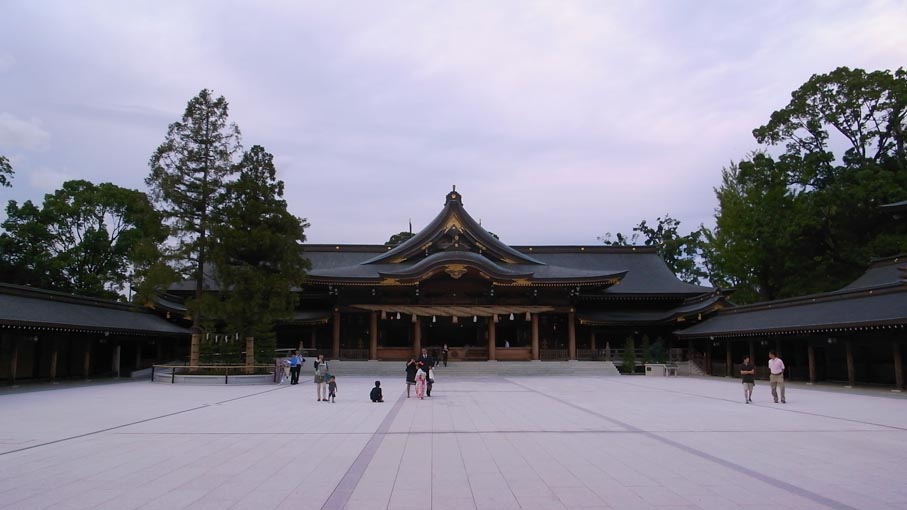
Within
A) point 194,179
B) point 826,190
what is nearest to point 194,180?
point 194,179

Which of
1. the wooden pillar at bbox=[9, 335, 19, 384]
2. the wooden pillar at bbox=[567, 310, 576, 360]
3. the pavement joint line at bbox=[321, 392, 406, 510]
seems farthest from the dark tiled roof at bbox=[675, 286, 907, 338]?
the wooden pillar at bbox=[9, 335, 19, 384]

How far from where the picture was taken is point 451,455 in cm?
938

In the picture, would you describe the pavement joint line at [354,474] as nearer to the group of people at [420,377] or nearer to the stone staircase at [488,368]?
the group of people at [420,377]

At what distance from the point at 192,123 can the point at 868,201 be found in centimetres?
3896

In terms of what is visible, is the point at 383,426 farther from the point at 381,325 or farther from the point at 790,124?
the point at 790,124

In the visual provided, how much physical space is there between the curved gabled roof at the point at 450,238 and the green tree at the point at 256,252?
11.4 metres

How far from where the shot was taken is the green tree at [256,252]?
25.7 meters

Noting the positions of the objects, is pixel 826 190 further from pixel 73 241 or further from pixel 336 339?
pixel 73 241

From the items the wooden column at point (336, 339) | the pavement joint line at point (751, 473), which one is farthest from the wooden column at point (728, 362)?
the wooden column at point (336, 339)

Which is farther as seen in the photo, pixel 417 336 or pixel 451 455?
pixel 417 336

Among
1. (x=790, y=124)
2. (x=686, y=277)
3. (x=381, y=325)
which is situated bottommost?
(x=381, y=325)

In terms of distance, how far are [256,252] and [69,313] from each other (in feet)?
26.4

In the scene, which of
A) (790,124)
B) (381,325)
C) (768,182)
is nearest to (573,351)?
(381,325)

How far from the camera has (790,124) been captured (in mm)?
41469
